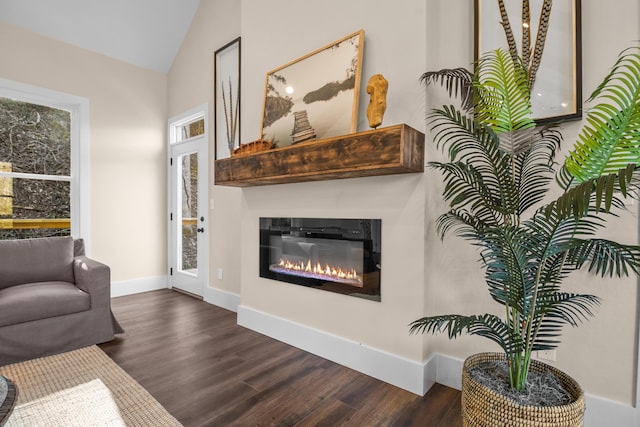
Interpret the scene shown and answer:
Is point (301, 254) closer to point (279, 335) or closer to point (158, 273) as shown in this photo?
point (279, 335)

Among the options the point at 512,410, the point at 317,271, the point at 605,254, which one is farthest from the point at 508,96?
the point at 317,271

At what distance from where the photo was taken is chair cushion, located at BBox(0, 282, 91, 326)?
2.36 metres

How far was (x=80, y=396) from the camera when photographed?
1901 mm

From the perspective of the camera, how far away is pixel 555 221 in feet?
4.06

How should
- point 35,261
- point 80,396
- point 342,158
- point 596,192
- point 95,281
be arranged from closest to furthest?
1. point 596,192
2. point 80,396
3. point 342,158
4. point 95,281
5. point 35,261

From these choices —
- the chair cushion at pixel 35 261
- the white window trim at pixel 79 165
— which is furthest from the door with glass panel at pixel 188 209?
the chair cushion at pixel 35 261

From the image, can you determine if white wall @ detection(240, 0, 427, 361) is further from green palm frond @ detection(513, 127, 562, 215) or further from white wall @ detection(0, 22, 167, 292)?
white wall @ detection(0, 22, 167, 292)

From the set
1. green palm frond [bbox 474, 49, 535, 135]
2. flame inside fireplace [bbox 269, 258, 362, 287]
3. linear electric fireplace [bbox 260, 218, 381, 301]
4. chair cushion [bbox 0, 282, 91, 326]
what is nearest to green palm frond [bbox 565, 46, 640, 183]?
green palm frond [bbox 474, 49, 535, 135]

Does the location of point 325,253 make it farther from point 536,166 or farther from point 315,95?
point 536,166

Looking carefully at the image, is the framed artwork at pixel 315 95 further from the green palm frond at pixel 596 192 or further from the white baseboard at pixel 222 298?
the white baseboard at pixel 222 298

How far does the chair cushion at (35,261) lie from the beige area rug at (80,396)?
0.80 m

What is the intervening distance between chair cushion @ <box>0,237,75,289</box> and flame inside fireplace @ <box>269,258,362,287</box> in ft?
6.23

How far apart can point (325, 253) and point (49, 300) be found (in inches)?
83.6

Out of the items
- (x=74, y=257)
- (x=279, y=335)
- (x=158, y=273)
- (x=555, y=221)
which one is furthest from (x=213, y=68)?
(x=555, y=221)
